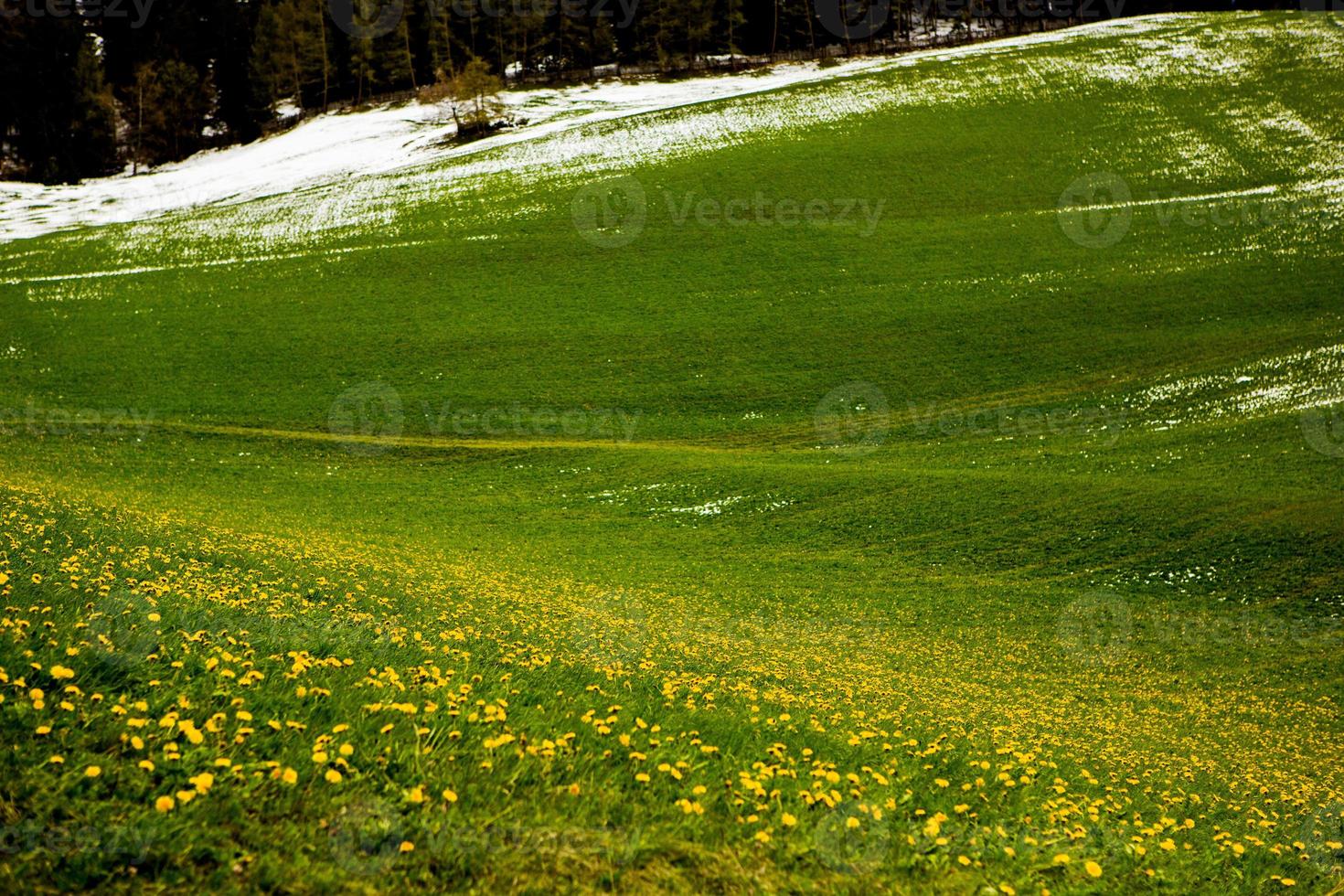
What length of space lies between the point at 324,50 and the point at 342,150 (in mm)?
27715

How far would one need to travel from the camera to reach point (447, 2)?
102062mm

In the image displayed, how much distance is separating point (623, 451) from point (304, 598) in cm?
2062

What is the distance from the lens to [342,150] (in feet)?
272

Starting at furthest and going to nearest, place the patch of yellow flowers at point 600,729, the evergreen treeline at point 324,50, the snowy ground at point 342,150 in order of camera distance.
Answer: the evergreen treeline at point 324,50 → the snowy ground at point 342,150 → the patch of yellow flowers at point 600,729

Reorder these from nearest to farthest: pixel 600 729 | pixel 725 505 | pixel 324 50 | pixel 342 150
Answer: pixel 600 729 → pixel 725 505 → pixel 342 150 → pixel 324 50

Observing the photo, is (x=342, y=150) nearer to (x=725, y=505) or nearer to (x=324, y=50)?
(x=324, y=50)

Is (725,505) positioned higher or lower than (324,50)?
lower

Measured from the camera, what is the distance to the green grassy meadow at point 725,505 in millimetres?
5793

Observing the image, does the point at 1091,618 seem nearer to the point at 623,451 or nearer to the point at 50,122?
the point at 623,451

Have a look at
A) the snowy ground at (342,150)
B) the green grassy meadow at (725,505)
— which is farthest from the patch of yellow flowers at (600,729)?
the snowy ground at (342,150)

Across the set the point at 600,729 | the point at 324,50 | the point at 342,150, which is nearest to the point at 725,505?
the point at 600,729

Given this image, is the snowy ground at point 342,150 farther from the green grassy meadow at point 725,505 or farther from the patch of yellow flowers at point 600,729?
the patch of yellow flowers at point 600,729

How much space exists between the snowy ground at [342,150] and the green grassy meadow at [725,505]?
7287 mm

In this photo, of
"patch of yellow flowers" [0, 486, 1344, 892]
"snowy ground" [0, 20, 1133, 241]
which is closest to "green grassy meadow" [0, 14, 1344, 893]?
"patch of yellow flowers" [0, 486, 1344, 892]
